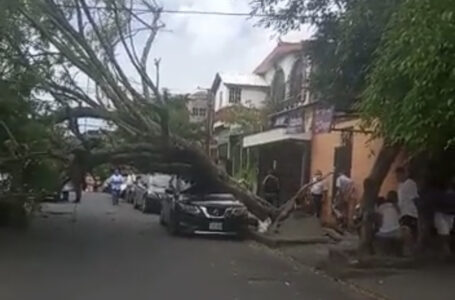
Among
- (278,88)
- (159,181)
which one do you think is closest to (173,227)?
(159,181)

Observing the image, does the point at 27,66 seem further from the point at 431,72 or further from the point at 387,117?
the point at 431,72

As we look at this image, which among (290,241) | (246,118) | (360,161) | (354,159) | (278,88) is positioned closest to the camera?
(290,241)

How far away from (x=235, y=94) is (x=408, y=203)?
38.5 meters

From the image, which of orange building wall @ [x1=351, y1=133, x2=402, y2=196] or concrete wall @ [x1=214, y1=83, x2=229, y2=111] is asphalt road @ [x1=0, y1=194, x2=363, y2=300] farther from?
concrete wall @ [x1=214, y1=83, x2=229, y2=111]

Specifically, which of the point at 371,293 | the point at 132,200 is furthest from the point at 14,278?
the point at 132,200

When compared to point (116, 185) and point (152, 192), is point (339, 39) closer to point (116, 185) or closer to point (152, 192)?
point (152, 192)

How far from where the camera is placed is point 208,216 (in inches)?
923

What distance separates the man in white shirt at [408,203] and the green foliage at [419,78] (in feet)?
21.5

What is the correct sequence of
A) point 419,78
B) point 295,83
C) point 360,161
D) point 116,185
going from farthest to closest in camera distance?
1. point 116,185
2. point 295,83
3. point 360,161
4. point 419,78

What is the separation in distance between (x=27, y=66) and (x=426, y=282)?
490 inches

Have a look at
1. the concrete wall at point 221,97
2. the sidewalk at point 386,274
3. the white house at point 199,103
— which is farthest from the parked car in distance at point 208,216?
the white house at point 199,103

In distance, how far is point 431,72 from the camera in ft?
30.2

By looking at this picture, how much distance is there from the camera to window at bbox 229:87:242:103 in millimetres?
54809

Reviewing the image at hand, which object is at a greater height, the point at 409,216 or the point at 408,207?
the point at 408,207
